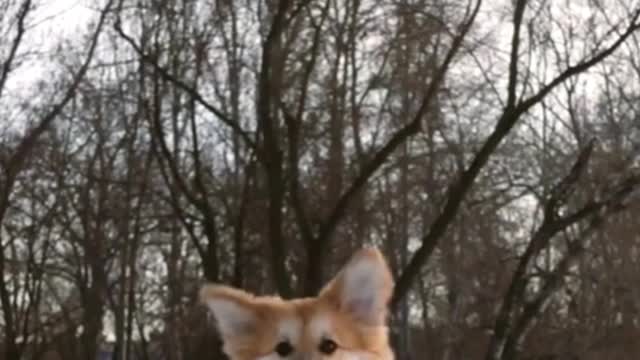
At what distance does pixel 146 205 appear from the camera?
34594 mm

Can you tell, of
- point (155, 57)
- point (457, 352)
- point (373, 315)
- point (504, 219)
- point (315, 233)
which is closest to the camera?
point (373, 315)

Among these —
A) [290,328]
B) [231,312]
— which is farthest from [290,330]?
[231,312]

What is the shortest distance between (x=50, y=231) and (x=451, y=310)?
39.4 ft

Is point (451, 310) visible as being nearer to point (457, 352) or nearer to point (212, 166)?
point (457, 352)

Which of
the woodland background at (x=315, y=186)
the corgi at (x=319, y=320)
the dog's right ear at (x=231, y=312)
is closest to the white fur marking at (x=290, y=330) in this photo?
the corgi at (x=319, y=320)

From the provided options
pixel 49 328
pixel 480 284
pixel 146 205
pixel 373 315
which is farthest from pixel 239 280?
pixel 373 315

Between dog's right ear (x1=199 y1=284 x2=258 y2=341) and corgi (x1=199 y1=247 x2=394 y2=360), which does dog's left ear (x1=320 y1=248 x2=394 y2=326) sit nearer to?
corgi (x1=199 y1=247 x2=394 y2=360)

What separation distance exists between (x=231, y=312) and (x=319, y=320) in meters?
0.30

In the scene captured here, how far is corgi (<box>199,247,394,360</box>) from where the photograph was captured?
3.91 metres

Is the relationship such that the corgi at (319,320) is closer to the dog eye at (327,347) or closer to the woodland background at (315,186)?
the dog eye at (327,347)

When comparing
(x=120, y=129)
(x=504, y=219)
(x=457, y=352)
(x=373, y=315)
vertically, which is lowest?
(x=373, y=315)

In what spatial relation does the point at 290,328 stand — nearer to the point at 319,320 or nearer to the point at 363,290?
the point at 319,320

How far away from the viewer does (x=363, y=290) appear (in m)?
4.10

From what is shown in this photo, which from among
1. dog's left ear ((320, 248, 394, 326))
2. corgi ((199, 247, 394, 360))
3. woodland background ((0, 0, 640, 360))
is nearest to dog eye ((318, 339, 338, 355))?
corgi ((199, 247, 394, 360))
